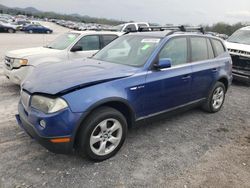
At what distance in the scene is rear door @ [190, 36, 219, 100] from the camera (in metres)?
4.99

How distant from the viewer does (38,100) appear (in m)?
3.38

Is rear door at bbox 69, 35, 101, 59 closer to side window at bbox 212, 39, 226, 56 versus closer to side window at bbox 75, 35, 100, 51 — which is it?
side window at bbox 75, 35, 100, 51

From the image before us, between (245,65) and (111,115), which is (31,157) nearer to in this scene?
(111,115)

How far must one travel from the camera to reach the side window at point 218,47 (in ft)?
18.6

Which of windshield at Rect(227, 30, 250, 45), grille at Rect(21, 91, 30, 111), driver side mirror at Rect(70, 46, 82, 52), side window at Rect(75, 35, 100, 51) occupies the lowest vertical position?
grille at Rect(21, 91, 30, 111)

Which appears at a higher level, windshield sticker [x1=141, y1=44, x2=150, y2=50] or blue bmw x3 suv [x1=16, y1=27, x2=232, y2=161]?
windshield sticker [x1=141, y1=44, x2=150, y2=50]

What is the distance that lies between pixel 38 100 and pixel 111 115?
3.15 ft

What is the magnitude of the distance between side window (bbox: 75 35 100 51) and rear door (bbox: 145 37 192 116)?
3762 mm

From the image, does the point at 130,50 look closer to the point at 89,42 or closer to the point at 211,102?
the point at 211,102

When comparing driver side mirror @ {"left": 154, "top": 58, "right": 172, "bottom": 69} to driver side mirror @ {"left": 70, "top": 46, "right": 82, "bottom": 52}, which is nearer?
driver side mirror @ {"left": 154, "top": 58, "right": 172, "bottom": 69}

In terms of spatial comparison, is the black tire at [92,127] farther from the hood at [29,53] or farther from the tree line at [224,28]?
the tree line at [224,28]

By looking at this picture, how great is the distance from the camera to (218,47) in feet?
19.0

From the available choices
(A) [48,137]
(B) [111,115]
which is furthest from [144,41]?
(A) [48,137]

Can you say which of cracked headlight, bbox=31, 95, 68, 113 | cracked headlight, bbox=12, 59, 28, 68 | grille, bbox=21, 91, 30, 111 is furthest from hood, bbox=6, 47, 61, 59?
cracked headlight, bbox=31, 95, 68, 113
